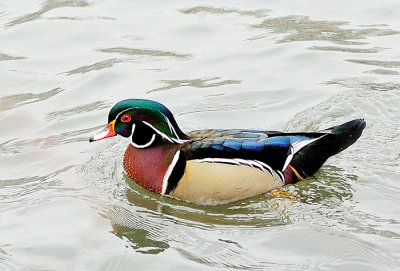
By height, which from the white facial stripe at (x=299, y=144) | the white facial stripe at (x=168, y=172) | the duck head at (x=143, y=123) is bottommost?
the white facial stripe at (x=168, y=172)

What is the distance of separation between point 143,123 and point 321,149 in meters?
1.51

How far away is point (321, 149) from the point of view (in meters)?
7.34

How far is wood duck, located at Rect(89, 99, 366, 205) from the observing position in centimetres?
706

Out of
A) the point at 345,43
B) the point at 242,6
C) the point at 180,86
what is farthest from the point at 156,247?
the point at 242,6

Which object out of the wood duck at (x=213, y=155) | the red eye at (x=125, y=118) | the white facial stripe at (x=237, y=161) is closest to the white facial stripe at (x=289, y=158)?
the wood duck at (x=213, y=155)

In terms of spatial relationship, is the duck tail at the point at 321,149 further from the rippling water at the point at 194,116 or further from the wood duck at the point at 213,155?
the rippling water at the point at 194,116

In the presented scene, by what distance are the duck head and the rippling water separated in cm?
47

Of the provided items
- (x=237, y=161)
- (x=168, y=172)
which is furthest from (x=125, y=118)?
(x=237, y=161)

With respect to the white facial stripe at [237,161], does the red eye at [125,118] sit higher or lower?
higher

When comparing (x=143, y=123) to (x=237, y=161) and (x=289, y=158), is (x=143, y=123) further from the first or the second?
(x=289, y=158)

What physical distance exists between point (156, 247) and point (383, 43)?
16.6 feet

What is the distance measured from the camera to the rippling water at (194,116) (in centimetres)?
638

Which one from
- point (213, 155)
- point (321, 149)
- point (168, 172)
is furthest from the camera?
point (321, 149)

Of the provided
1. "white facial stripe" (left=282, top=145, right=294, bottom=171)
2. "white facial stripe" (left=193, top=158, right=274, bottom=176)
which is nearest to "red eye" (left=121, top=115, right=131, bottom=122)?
"white facial stripe" (left=193, top=158, right=274, bottom=176)
